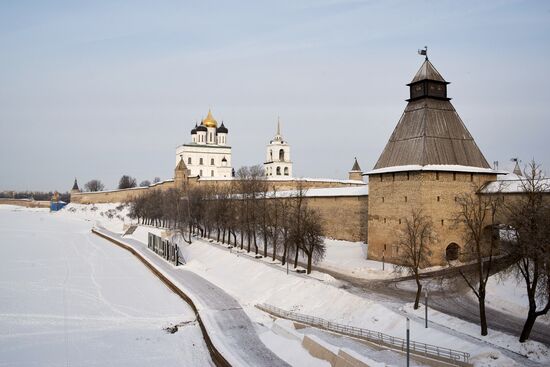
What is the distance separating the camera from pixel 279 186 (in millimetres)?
60812

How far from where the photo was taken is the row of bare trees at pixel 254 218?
24.8 m

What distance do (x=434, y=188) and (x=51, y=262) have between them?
86.8ft

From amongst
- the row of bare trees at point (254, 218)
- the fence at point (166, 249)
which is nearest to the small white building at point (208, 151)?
the row of bare trees at point (254, 218)

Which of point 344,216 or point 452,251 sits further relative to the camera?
point 344,216

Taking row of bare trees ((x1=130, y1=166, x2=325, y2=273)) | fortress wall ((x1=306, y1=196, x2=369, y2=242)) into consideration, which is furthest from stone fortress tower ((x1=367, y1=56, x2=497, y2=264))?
fortress wall ((x1=306, y1=196, x2=369, y2=242))

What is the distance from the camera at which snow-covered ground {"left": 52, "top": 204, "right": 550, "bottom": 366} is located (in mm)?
12271

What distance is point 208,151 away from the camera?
7694cm

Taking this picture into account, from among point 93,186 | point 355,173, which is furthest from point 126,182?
point 355,173

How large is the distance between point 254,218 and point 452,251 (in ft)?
41.1

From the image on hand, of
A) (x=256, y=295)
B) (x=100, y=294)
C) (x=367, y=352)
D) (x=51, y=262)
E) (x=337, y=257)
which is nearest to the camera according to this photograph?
(x=367, y=352)

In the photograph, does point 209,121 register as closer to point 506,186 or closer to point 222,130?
point 222,130

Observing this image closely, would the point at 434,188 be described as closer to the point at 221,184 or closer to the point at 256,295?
the point at 256,295

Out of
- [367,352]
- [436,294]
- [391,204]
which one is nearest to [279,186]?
[391,204]

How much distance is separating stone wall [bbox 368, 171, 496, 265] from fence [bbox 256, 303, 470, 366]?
7.51 metres
